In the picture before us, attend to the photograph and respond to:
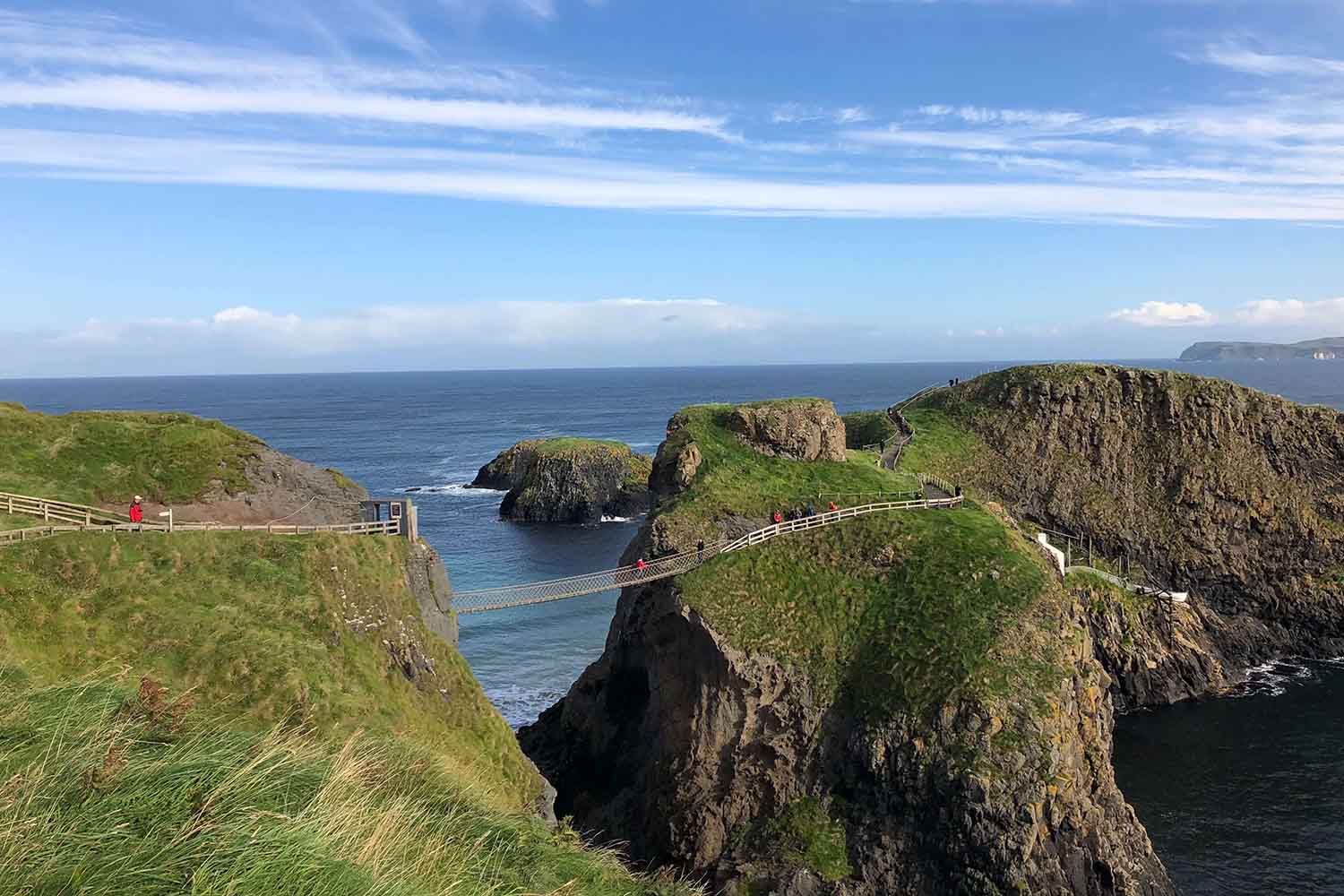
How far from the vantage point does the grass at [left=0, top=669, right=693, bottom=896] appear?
9266 mm

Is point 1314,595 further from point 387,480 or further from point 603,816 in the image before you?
point 387,480

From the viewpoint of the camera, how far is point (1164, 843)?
37.2m

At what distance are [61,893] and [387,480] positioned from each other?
115 metres

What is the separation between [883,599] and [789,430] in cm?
1562

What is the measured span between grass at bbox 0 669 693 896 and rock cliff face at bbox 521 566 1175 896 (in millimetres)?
18491

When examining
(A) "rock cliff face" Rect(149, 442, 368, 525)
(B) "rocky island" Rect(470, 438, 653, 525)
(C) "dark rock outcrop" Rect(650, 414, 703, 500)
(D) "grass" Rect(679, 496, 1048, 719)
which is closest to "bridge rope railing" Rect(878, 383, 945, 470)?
(C) "dark rock outcrop" Rect(650, 414, 703, 500)

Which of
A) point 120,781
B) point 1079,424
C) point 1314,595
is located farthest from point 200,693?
point 1314,595

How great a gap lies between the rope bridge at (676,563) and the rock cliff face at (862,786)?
4.90 ft

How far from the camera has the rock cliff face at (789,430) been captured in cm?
5169

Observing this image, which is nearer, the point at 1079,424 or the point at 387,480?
the point at 1079,424

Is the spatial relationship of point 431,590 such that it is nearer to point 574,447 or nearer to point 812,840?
Result: point 812,840

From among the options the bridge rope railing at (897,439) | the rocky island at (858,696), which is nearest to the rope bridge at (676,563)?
the rocky island at (858,696)

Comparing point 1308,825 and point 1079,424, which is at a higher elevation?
point 1079,424

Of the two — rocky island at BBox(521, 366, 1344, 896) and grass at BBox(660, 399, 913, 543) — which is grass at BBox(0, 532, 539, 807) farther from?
grass at BBox(660, 399, 913, 543)
